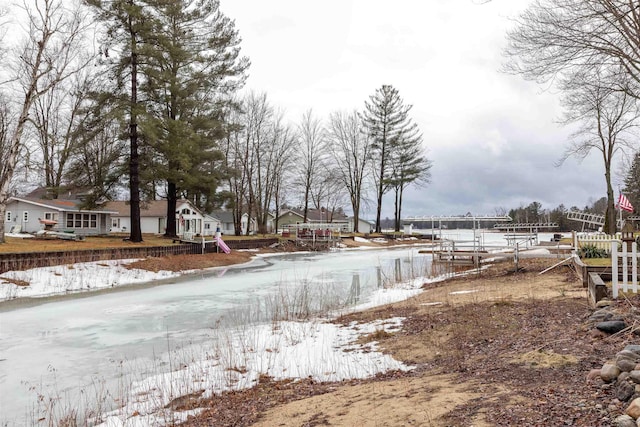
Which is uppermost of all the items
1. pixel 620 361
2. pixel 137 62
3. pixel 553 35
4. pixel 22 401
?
pixel 137 62

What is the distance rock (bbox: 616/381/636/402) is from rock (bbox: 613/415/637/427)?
395 millimetres

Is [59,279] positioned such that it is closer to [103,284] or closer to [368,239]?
[103,284]

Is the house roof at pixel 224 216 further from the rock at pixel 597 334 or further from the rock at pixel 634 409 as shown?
the rock at pixel 634 409

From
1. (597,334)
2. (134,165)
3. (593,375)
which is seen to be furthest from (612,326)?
(134,165)

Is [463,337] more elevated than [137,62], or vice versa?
[137,62]

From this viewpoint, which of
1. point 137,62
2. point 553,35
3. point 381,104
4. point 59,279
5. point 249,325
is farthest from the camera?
point 381,104

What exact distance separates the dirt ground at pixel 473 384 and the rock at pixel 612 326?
178 millimetres

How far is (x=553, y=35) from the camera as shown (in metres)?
11.8

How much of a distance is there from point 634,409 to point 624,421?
0.50ft

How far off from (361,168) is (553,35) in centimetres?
4783

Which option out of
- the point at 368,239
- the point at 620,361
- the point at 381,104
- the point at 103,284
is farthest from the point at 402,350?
the point at 381,104

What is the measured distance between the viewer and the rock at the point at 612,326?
5344 millimetres

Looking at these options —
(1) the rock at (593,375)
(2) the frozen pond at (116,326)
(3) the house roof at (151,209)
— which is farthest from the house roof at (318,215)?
(1) the rock at (593,375)

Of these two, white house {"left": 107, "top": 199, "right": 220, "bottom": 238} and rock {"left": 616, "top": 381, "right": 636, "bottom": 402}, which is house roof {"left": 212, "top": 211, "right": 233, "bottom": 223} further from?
rock {"left": 616, "top": 381, "right": 636, "bottom": 402}
